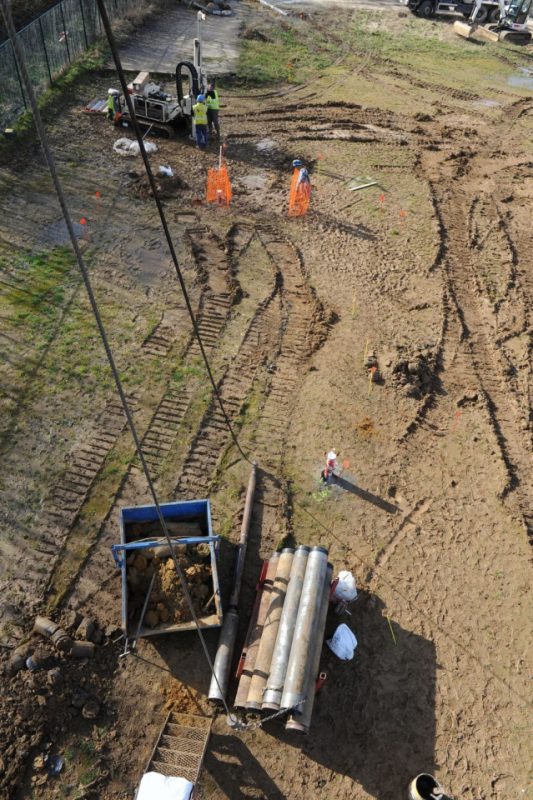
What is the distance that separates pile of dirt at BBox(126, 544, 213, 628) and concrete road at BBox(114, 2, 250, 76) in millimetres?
20706

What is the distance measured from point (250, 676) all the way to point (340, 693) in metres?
1.28

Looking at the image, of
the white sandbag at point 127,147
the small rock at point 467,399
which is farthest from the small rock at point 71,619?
the white sandbag at point 127,147

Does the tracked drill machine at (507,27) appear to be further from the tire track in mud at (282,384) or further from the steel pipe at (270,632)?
the steel pipe at (270,632)

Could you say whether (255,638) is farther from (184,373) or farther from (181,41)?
(181,41)

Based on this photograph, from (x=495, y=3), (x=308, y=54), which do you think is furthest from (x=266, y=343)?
(x=495, y=3)

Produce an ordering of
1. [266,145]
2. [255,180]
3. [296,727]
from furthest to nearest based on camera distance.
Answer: [266,145] → [255,180] → [296,727]

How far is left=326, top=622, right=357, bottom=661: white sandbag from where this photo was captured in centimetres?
737

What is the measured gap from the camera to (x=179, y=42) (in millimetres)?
25250

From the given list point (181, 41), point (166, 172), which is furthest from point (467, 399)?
point (181, 41)

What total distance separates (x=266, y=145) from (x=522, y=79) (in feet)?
51.6

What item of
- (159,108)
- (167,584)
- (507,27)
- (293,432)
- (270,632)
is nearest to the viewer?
(270,632)

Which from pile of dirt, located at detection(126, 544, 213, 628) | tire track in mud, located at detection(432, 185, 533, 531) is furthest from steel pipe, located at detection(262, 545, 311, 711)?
tire track in mud, located at detection(432, 185, 533, 531)

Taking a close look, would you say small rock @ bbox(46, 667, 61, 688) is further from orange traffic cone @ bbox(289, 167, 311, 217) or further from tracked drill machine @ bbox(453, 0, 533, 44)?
tracked drill machine @ bbox(453, 0, 533, 44)

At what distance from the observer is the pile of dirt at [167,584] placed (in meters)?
7.35
